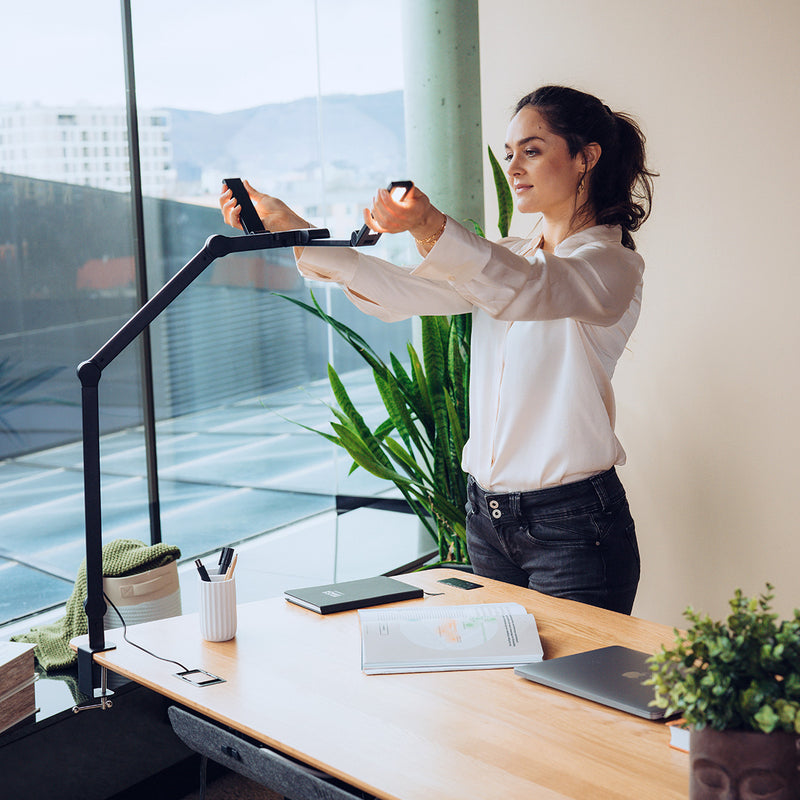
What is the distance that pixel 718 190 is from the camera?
284 cm

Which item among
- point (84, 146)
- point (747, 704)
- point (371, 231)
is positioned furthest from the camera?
point (84, 146)

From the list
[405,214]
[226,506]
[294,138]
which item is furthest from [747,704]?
[294,138]

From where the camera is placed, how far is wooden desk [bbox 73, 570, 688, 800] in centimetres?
121

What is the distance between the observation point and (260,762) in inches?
55.0

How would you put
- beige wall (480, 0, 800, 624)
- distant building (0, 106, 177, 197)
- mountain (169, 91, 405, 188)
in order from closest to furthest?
beige wall (480, 0, 800, 624) < distant building (0, 106, 177, 197) < mountain (169, 91, 405, 188)

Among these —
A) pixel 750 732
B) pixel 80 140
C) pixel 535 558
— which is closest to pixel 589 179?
pixel 535 558

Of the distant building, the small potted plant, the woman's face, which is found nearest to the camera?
the small potted plant

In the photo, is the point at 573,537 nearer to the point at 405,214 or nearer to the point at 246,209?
the point at 405,214

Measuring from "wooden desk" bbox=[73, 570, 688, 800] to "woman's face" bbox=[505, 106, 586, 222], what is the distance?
0.85m

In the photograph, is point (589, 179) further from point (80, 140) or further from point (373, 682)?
point (80, 140)

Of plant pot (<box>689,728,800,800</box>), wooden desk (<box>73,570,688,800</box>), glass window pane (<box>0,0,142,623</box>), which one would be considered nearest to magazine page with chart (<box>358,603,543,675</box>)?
wooden desk (<box>73,570,688,800</box>)

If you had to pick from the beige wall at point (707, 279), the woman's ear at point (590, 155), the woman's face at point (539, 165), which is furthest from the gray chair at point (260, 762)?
the beige wall at point (707, 279)

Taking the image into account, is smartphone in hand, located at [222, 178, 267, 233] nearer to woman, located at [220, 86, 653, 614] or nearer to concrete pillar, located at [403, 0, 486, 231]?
woman, located at [220, 86, 653, 614]

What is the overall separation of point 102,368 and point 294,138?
255 cm
